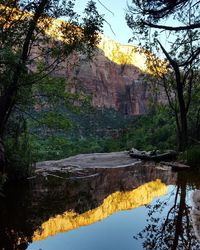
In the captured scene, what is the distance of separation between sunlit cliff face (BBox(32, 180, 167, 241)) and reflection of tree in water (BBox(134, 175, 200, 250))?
0.62 metres

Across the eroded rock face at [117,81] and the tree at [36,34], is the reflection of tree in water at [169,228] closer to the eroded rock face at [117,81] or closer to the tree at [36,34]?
the tree at [36,34]

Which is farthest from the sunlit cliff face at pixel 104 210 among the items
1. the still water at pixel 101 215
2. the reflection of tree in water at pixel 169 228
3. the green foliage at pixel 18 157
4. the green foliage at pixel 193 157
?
the green foliage at pixel 193 157

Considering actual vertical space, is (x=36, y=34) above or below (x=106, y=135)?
above

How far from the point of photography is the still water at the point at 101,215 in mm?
5855

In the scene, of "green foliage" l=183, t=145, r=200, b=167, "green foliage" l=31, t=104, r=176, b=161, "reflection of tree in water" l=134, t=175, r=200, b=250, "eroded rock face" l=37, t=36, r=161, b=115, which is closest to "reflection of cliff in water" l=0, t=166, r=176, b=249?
"reflection of tree in water" l=134, t=175, r=200, b=250

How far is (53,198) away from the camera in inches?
363

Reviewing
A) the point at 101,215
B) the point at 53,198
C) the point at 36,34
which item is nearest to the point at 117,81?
the point at 36,34

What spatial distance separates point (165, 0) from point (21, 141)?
299 inches

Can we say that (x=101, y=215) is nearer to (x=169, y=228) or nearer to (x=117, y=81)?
(x=169, y=228)

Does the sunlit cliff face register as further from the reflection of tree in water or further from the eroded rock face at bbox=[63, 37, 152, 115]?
the eroded rock face at bbox=[63, 37, 152, 115]

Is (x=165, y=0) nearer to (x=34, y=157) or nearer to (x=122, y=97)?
(x=34, y=157)

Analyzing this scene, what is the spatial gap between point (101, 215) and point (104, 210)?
38 centimetres

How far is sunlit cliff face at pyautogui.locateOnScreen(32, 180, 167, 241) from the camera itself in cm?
661

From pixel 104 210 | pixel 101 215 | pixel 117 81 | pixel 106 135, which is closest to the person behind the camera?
pixel 101 215
